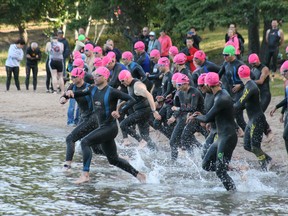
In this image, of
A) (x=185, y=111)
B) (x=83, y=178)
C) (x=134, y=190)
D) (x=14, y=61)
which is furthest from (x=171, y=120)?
(x=14, y=61)

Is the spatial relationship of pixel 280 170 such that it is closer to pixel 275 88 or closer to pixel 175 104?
pixel 175 104

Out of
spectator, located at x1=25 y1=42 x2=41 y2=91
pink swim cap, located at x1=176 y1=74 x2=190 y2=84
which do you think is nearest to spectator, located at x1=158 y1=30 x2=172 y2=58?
spectator, located at x1=25 y1=42 x2=41 y2=91

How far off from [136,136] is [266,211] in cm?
590

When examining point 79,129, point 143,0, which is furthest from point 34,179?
point 143,0

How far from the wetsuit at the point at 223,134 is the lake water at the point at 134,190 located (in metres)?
0.36

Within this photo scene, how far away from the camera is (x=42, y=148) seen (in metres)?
17.0

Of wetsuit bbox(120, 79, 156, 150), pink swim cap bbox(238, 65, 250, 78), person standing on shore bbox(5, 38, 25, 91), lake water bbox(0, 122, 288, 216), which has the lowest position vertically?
lake water bbox(0, 122, 288, 216)

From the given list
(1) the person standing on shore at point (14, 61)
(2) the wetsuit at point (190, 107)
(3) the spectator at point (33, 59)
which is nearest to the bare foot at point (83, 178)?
(2) the wetsuit at point (190, 107)

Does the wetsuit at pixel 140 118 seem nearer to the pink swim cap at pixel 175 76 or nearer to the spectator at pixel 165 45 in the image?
the pink swim cap at pixel 175 76

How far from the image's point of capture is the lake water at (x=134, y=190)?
11.4 m

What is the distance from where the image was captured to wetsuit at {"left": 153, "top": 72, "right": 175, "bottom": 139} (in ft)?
53.3

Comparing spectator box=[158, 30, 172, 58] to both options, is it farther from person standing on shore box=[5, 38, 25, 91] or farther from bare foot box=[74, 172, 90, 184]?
bare foot box=[74, 172, 90, 184]

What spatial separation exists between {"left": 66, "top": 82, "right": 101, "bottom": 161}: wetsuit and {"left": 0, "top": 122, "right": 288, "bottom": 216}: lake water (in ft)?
1.51

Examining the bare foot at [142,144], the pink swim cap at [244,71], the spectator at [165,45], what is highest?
the spectator at [165,45]
